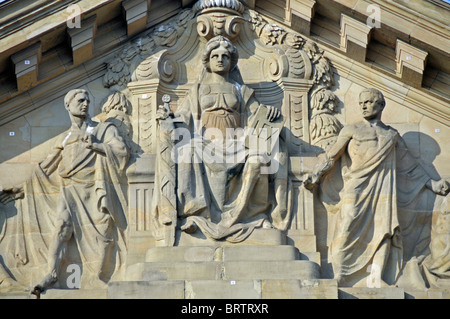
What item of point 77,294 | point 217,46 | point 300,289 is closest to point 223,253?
point 300,289

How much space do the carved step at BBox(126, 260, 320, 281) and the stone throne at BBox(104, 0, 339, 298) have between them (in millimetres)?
14

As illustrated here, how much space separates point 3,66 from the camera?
22141 mm

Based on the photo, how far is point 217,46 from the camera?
874 inches

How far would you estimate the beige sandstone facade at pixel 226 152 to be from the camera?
2108 cm

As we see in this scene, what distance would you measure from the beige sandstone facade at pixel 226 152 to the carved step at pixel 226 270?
24mm

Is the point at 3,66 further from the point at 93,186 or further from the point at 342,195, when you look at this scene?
the point at 342,195

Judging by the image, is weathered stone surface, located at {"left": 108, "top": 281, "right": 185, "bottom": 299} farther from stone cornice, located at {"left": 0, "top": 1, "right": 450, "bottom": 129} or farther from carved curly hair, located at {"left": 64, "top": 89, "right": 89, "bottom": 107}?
stone cornice, located at {"left": 0, "top": 1, "right": 450, "bottom": 129}

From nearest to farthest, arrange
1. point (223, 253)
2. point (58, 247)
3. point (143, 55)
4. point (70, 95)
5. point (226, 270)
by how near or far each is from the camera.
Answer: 1. point (226, 270)
2. point (223, 253)
3. point (58, 247)
4. point (70, 95)
5. point (143, 55)

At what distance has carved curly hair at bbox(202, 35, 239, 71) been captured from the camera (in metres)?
22.2

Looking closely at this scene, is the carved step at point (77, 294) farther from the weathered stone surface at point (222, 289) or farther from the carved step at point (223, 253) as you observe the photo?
the weathered stone surface at point (222, 289)

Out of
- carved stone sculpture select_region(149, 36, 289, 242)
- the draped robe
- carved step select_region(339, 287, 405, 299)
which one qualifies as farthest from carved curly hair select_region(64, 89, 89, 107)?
carved step select_region(339, 287, 405, 299)

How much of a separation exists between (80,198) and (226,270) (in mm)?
2589

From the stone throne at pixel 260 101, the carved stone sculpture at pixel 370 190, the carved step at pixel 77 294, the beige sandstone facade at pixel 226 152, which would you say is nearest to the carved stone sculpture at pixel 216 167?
the beige sandstone facade at pixel 226 152

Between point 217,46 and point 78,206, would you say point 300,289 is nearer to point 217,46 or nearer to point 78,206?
point 78,206
